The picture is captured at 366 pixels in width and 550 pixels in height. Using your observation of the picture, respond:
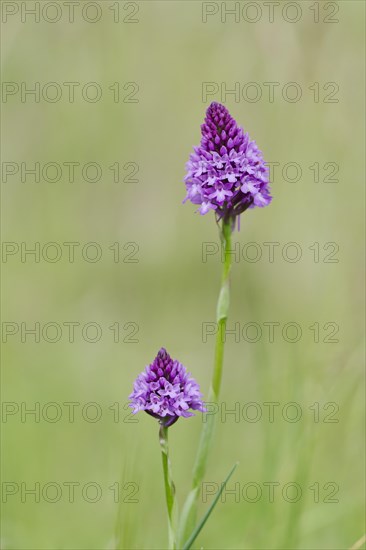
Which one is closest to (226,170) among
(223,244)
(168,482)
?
(223,244)

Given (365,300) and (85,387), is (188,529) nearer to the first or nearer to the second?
(365,300)

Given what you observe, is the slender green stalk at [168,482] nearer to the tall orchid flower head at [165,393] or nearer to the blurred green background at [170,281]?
the tall orchid flower head at [165,393]

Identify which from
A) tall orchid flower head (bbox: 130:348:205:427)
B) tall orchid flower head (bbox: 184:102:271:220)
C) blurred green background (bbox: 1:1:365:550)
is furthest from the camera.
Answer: blurred green background (bbox: 1:1:365:550)

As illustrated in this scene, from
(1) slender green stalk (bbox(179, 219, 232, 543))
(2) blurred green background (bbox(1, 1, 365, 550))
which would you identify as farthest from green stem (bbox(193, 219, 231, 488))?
(2) blurred green background (bbox(1, 1, 365, 550))

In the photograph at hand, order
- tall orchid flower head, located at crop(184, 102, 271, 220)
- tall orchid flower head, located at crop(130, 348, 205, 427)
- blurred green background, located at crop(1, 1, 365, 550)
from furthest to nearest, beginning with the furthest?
1. blurred green background, located at crop(1, 1, 365, 550)
2. tall orchid flower head, located at crop(184, 102, 271, 220)
3. tall orchid flower head, located at crop(130, 348, 205, 427)

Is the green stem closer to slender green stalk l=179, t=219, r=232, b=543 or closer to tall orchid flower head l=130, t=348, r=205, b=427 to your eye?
slender green stalk l=179, t=219, r=232, b=543

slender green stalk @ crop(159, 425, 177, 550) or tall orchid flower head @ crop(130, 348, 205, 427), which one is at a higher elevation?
tall orchid flower head @ crop(130, 348, 205, 427)
